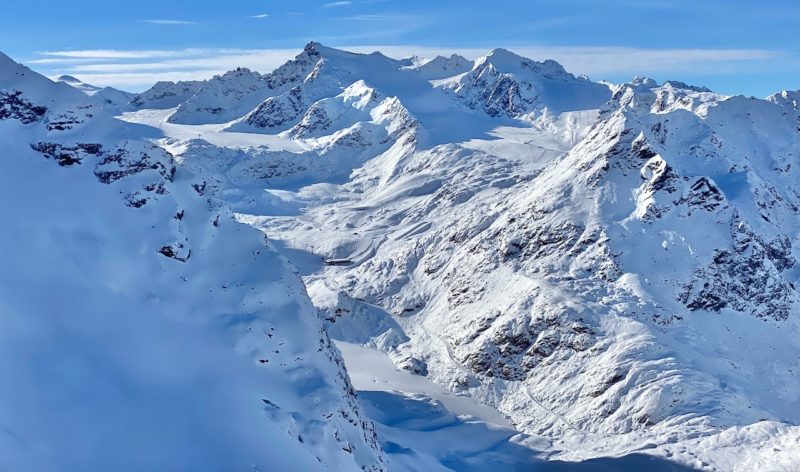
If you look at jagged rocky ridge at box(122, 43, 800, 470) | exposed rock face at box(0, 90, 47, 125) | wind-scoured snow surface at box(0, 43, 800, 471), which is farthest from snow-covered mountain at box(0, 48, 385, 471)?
jagged rocky ridge at box(122, 43, 800, 470)

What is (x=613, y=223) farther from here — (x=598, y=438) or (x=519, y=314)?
(x=598, y=438)

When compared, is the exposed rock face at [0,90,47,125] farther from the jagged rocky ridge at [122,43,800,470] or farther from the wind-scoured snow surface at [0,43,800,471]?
the jagged rocky ridge at [122,43,800,470]

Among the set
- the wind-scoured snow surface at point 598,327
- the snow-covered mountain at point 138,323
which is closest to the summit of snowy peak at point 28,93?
the snow-covered mountain at point 138,323

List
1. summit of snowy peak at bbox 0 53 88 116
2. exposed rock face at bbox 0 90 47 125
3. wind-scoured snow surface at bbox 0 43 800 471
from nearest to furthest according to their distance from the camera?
exposed rock face at bbox 0 90 47 125
summit of snowy peak at bbox 0 53 88 116
wind-scoured snow surface at bbox 0 43 800 471

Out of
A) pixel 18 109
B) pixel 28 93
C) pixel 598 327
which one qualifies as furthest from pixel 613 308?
pixel 18 109

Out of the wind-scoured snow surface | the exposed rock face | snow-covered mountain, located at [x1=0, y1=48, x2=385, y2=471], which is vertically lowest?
the wind-scoured snow surface

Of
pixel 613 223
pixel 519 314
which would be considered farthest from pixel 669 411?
pixel 613 223

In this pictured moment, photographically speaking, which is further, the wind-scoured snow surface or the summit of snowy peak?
the wind-scoured snow surface

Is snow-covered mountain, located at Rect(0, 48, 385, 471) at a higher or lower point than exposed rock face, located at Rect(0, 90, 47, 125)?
lower

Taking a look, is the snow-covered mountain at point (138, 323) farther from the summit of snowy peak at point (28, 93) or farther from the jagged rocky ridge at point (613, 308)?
the jagged rocky ridge at point (613, 308)
